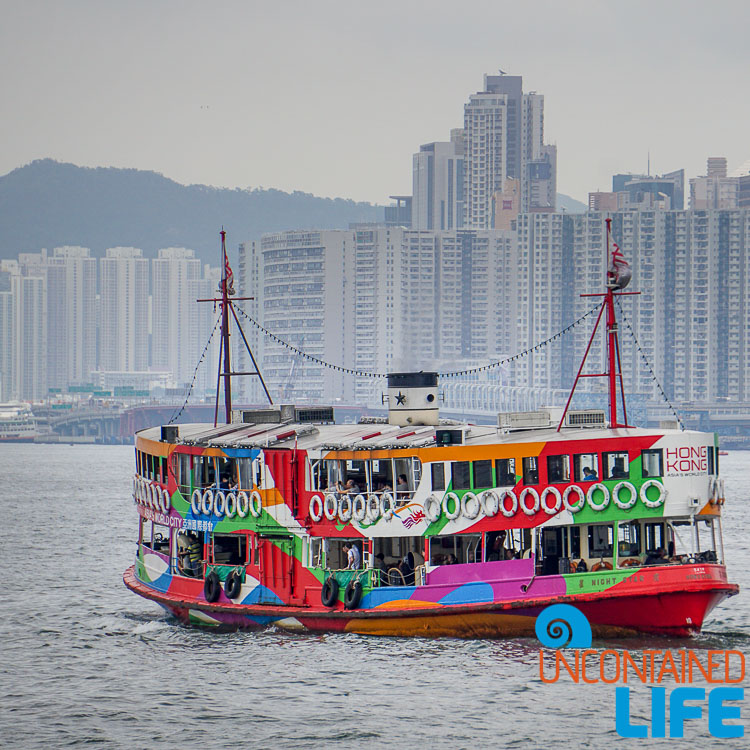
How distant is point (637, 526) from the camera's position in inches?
1152

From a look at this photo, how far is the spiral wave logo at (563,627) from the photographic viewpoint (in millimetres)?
28453

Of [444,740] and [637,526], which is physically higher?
[637,526]

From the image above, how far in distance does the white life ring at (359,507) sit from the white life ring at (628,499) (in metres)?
5.27

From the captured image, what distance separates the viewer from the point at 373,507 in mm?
30031

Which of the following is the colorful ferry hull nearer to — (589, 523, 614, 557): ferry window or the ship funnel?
(589, 523, 614, 557): ferry window

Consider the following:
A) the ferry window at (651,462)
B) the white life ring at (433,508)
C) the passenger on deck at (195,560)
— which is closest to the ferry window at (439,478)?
the white life ring at (433,508)

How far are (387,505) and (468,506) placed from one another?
1830 mm

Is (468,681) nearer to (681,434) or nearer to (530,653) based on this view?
(530,653)

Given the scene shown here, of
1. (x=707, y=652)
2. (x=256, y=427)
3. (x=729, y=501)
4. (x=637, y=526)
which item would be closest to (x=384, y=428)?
(x=256, y=427)

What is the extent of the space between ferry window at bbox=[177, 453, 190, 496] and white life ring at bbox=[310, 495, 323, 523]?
3.79 meters

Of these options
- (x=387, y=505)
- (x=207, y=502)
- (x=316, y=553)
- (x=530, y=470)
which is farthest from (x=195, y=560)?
(x=530, y=470)

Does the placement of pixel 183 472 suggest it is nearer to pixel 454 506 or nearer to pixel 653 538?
pixel 454 506

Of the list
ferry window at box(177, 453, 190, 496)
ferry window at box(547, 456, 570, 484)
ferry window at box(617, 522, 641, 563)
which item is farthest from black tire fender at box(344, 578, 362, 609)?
ferry window at box(617, 522, 641, 563)

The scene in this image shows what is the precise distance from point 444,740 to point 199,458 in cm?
1122
